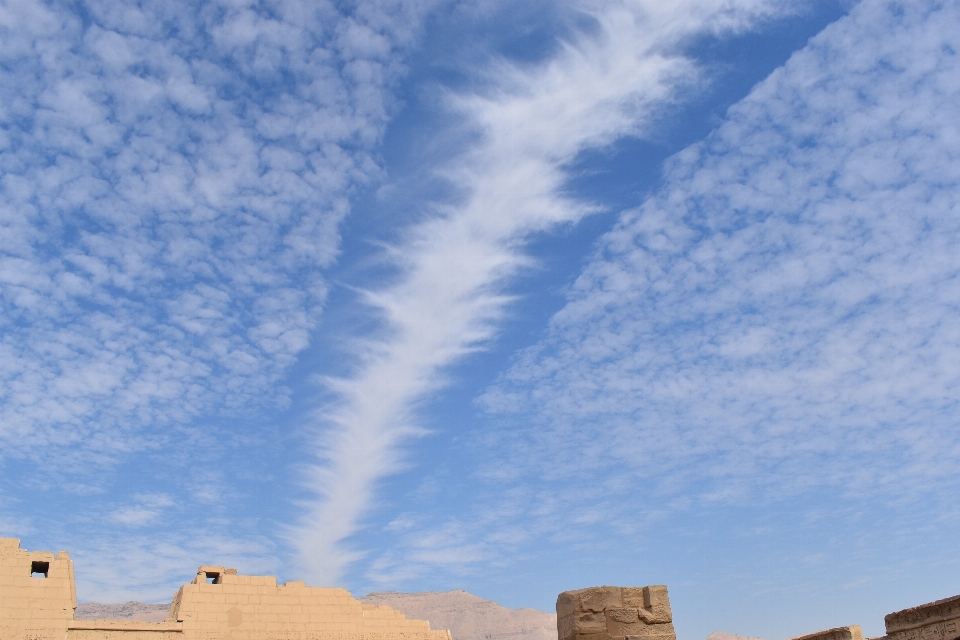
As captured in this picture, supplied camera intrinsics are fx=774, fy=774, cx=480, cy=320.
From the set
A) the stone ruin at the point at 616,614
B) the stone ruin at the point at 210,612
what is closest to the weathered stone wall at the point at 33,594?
the stone ruin at the point at 210,612

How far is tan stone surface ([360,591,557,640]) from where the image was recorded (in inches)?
4141

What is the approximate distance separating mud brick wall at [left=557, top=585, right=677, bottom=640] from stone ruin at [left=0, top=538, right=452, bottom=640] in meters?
15.8

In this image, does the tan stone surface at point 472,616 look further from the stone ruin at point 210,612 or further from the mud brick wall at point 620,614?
the mud brick wall at point 620,614

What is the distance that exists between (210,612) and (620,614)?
16.7m

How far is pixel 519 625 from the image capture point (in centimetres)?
10838

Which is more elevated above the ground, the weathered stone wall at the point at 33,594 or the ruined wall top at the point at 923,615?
the weathered stone wall at the point at 33,594

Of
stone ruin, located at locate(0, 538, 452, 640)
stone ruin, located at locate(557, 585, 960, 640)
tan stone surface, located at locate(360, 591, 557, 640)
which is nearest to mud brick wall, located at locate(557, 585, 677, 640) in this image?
stone ruin, located at locate(557, 585, 960, 640)

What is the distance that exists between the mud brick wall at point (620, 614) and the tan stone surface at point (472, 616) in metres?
98.3

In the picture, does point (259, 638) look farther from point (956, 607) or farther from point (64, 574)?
point (956, 607)

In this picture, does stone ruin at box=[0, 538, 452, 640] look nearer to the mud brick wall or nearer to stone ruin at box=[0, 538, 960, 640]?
stone ruin at box=[0, 538, 960, 640]

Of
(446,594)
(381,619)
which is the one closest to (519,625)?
(446,594)

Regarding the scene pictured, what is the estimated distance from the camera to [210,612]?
70.6 ft

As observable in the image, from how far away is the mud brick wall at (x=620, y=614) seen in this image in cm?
833

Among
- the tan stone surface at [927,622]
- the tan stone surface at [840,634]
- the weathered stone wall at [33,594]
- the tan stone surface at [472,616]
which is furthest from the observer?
the tan stone surface at [472,616]
